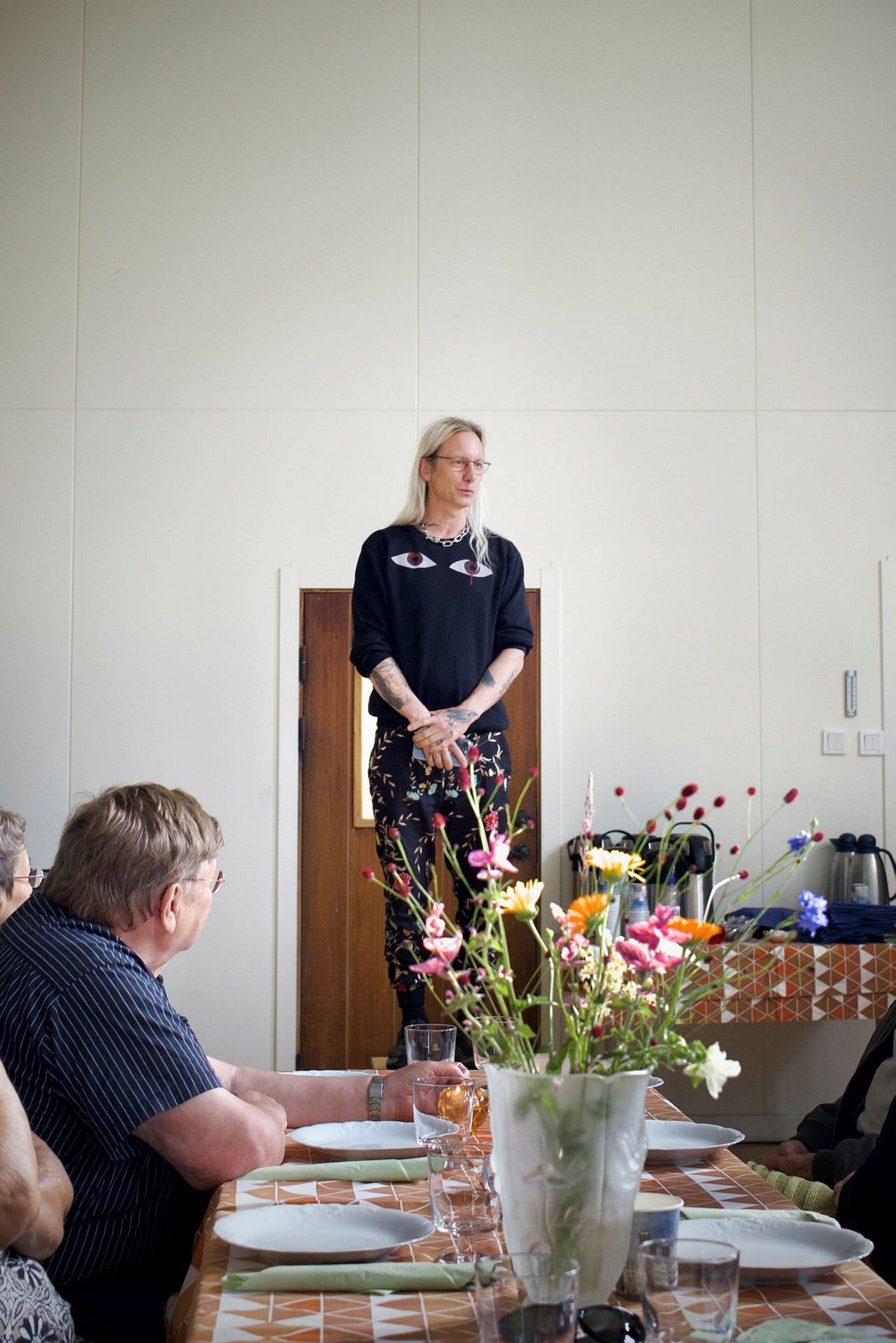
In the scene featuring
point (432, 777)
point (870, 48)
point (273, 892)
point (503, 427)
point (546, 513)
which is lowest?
point (273, 892)

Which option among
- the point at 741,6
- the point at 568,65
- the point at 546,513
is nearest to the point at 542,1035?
the point at 546,513

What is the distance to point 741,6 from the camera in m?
4.93

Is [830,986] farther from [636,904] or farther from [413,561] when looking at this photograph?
[413,561]

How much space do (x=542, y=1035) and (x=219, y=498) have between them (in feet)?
7.28

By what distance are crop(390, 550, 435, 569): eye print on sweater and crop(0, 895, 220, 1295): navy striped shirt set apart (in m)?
2.03

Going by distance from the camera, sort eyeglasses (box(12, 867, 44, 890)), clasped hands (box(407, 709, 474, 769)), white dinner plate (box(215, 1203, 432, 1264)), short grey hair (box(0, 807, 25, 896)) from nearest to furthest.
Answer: white dinner plate (box(215, 1203, 432, 1264)) → short grey hair (box(0, 807, 25, 896)) → eyeglasses (box(12, 867, 44, 890)) → clasped hands (box(407, 709, 474, 769))

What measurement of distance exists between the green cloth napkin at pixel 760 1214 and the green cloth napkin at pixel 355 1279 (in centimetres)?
27

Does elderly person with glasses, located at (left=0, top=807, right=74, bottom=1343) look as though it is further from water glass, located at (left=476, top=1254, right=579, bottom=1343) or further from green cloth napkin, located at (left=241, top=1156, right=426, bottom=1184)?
water glass, located at (left=476, top=1254, right=579, bottom=1343)

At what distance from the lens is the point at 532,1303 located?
85 cm

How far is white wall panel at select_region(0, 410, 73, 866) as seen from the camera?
4645mm

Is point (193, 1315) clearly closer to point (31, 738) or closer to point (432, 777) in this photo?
point (432, 777)

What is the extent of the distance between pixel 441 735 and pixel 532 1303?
8.24ft

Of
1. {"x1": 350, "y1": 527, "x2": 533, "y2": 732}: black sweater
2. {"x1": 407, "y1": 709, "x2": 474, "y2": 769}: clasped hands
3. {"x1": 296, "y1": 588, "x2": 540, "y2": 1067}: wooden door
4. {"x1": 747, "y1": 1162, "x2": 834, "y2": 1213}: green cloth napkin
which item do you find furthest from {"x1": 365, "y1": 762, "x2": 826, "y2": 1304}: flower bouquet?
{"x1": 296, "y1": 588, "x2": 540, "y2": 1067}: wooden door

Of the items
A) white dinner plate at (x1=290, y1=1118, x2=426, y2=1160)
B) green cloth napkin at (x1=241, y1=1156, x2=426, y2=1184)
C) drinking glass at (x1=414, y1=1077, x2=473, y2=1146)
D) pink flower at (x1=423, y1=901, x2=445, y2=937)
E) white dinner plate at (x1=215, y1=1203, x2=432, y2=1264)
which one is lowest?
white dinner plate at (x1=290, y1=1118, x2=426, y2=1160)
